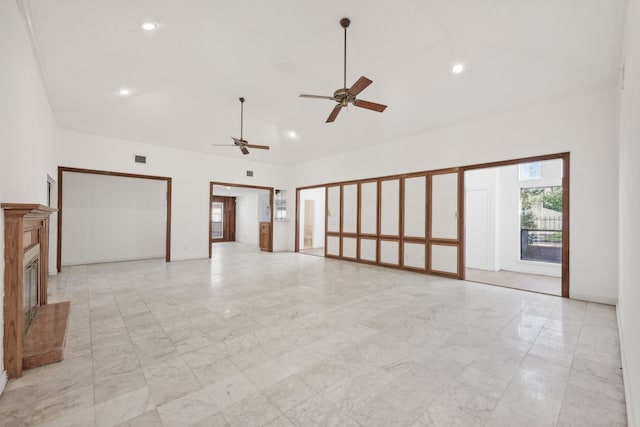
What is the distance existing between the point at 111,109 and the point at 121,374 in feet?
17.7

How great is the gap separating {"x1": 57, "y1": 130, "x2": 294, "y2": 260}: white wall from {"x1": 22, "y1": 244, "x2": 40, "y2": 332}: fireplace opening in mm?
3970

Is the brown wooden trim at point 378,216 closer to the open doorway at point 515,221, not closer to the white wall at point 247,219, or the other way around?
the open doorway at point 515,221

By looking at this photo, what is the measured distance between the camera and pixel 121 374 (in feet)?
7.07

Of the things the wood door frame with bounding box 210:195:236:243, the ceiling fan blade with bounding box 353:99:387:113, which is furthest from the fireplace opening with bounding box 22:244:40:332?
the wood door frame with bounding box 210:195:236:243

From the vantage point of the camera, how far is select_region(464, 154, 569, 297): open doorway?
20.4 feet

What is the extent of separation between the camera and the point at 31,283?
3.01m

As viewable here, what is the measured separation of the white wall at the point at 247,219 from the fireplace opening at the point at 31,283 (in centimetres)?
918

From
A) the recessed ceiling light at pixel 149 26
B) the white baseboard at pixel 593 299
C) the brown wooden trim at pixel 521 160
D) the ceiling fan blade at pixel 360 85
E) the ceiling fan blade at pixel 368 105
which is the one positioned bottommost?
the white baseboard at pixel 593 299

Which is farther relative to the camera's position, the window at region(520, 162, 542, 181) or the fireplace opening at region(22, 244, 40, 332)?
the window at region(520, 162, 542, 181)

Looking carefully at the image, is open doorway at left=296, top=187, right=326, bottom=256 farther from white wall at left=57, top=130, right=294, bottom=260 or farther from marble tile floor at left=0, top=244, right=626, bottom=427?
marble tile floor at left=0, top=244, right=626, bottom=427

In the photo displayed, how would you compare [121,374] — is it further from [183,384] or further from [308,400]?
[308,400]

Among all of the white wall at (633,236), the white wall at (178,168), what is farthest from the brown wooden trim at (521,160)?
the white wall at (178,168)

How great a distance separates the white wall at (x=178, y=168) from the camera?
249 inches

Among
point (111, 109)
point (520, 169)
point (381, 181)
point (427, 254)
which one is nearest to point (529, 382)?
point (427, 254)
